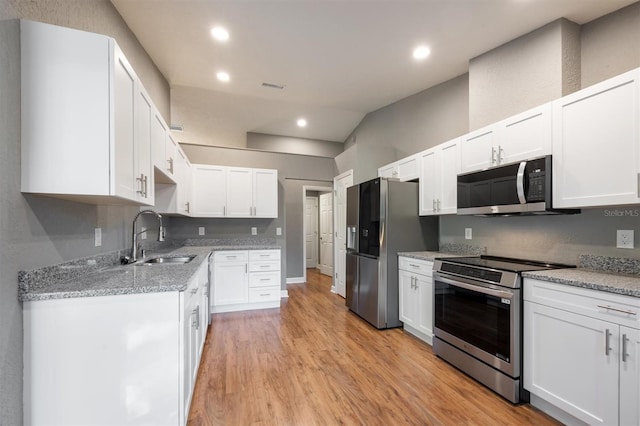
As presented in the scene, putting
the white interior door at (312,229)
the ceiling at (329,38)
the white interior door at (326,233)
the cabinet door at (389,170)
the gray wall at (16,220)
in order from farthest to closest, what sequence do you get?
the white interior door at (312,229) < the white interior door at (326,233) < the cabinet door at (389,170) < the ceiling at (329,38) < the gray wall at (16,220)

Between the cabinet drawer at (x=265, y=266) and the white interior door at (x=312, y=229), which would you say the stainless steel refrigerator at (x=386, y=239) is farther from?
the white interior door at (x=312, y=229)

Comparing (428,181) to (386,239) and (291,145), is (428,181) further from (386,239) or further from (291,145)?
(291,145)

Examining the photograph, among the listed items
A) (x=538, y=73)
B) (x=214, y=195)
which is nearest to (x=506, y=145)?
(x=538, y=73)

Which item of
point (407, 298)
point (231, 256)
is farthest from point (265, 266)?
point (407, 298)

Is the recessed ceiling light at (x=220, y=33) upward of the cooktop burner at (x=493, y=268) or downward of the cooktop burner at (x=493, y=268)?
upward

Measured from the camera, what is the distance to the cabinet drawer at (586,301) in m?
1.43

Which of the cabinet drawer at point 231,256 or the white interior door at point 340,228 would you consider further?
the white interior door at point 340,228

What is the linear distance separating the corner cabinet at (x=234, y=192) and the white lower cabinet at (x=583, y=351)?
143 inches

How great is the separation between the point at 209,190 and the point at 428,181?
3206 millimetres

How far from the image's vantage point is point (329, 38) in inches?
105

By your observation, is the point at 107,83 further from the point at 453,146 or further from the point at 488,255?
the point at 488,255

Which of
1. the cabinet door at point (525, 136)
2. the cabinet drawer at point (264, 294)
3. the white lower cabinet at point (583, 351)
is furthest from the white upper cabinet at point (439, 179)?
the cabinet drawer at point (264, 294)

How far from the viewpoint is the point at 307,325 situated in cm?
346

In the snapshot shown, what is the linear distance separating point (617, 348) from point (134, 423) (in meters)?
2.55
